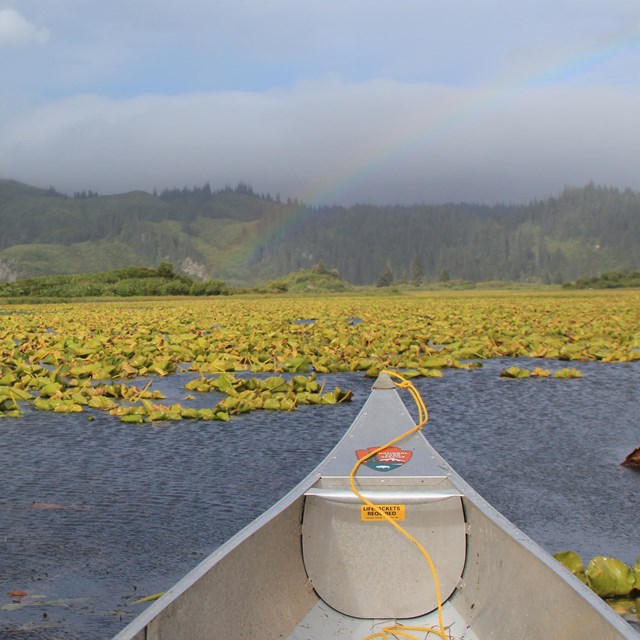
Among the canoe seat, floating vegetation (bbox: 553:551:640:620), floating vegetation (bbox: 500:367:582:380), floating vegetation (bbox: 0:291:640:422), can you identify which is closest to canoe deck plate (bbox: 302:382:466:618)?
the canoe seat

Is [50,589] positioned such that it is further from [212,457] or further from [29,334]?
[29,334]

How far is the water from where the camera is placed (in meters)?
6.01

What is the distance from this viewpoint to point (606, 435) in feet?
36.2

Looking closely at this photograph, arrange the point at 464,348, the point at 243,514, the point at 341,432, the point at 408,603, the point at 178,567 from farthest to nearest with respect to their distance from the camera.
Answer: the point at 464,348
the point at 341,432
the point at 243,514
the point at 178,567
the point at 408,603

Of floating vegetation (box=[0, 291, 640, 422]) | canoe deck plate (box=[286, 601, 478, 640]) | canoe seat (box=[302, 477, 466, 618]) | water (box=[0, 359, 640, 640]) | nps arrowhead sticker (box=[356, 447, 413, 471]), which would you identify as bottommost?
floating vegetation (box=[0, 291, 640, 422])

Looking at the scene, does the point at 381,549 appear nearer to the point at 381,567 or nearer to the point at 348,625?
the point at 381,567

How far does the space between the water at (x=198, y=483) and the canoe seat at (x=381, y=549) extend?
1.37m

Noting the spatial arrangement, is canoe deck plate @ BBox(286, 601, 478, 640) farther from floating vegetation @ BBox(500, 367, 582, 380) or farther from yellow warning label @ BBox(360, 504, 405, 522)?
floating vegetation @ BBox(500, 367, 582, 380)

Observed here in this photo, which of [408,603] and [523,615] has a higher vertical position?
[523,615]

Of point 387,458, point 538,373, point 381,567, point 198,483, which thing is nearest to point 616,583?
point 381,567

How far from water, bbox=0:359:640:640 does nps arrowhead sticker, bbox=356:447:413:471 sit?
1683mm

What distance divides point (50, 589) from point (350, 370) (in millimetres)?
11382

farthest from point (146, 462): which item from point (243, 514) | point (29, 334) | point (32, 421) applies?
point (29, 334)

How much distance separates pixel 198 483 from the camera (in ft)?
27.8
